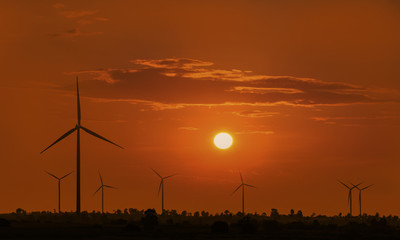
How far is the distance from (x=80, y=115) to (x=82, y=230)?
38898 mm

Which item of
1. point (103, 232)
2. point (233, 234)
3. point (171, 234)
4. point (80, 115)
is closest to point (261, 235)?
point (233, 234)

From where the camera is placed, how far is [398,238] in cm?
13900

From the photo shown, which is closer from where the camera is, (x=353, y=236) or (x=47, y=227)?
(x=353, y=236)

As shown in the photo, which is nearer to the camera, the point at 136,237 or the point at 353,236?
the point at 136,237

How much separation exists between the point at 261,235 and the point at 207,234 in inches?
345

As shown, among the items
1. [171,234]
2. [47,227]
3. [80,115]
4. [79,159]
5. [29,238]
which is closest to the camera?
[29,238]

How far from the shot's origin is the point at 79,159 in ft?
546

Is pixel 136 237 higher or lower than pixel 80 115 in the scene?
lower

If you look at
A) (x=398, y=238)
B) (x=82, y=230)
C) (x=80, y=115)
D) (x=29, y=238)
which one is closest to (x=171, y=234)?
(x=82, y=230)

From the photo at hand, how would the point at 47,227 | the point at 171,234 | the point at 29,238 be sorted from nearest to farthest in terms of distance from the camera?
the point at 29,238
the point at 171,234
the point at 47,227

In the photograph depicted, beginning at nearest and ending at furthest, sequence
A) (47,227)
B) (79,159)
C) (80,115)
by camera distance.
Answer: (47,227) < (79,159) < (80,115)

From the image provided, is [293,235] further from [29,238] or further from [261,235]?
[29,238]

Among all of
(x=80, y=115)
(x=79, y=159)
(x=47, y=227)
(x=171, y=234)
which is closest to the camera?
(x=171, y=234)

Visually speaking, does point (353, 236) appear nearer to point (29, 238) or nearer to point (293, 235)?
point (293, 235)
